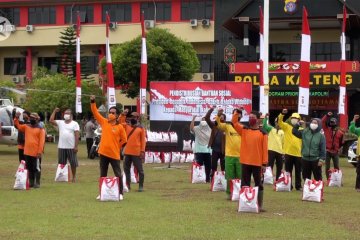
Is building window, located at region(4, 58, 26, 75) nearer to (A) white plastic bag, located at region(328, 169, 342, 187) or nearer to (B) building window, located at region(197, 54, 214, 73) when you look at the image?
(B) building window, located at region(197, 54, 214, 73)

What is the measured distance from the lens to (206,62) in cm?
5294

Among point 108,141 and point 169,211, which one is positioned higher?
point 108,141

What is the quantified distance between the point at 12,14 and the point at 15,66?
453 centimetres

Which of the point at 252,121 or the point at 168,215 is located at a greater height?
the point at 252,121

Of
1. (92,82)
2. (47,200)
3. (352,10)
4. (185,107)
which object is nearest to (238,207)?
(47,200)

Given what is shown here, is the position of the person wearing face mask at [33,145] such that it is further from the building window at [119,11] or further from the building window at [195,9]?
the building window at [119,11]

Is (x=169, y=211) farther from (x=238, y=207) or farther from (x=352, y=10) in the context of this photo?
(x=352, y=10)

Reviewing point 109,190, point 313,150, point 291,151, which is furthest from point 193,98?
point 109,190

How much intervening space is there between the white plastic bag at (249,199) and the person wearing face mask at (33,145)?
5680 millimetres

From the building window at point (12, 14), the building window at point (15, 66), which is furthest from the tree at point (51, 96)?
the building window at point (15, 66)

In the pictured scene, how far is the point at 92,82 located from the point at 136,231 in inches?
1730

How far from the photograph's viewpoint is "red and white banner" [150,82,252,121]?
25141 millimetres

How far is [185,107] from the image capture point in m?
25.6

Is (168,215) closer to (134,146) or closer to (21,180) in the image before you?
(134,146)
